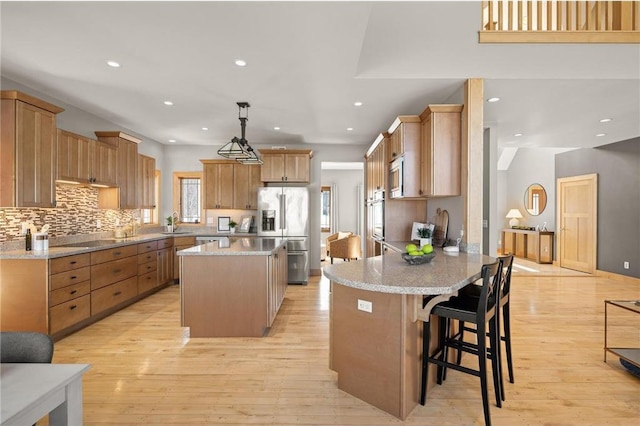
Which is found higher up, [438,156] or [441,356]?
[438,156]

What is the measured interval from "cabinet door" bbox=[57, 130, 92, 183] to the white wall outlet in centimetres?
367

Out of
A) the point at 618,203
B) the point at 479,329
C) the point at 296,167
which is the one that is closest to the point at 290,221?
the point at 296,167

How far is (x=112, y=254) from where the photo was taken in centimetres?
384

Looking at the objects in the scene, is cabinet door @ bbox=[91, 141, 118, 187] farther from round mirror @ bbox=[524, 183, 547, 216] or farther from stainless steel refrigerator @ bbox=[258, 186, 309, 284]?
round mirror @ bbox=[524, 183, 547, 216]

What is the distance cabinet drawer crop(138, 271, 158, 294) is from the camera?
442 cm

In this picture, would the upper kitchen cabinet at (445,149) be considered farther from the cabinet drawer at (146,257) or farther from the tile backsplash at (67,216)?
the tile backsplash at (67,216)

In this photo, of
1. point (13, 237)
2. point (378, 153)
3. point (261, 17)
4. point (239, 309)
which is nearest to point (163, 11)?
point (261, 17)

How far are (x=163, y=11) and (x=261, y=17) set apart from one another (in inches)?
26.1

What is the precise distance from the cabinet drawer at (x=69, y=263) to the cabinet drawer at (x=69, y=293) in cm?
19

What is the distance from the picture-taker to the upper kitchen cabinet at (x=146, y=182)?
201 inches

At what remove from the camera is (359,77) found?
10.6 feet

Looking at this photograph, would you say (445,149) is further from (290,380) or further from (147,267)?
(147,267)

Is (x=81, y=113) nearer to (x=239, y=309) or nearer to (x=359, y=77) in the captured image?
(x=239, y=309)

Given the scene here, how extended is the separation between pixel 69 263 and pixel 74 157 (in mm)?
1347
